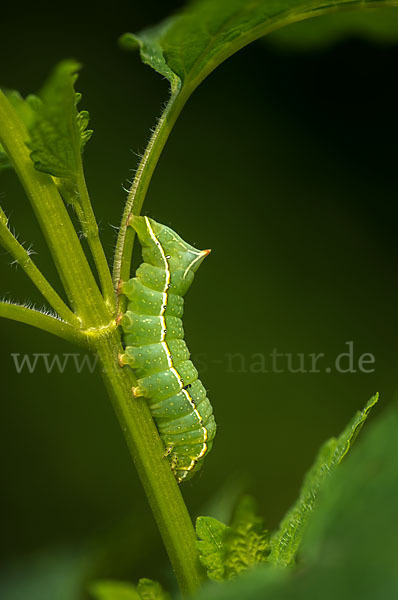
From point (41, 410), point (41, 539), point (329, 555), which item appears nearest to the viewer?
point (329, 555)

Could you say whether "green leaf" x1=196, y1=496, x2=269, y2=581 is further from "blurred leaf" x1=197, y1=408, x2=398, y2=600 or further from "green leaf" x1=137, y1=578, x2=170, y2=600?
"blurred leaf" x1=197, y1=408, x2=398, y2=600

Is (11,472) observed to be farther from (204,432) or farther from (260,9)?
(260,9)

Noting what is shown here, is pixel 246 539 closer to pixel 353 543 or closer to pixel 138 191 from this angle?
pixel 353 543

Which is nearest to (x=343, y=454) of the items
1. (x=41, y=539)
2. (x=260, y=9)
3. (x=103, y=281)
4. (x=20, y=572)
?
(x=103, y=281)

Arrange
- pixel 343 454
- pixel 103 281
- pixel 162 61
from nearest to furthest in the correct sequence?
pixel 343 454
pixel 103 281
pixel 162 61

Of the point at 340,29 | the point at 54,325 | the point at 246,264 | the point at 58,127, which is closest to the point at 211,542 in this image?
the point at 54,325

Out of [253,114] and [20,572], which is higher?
[253,114]
